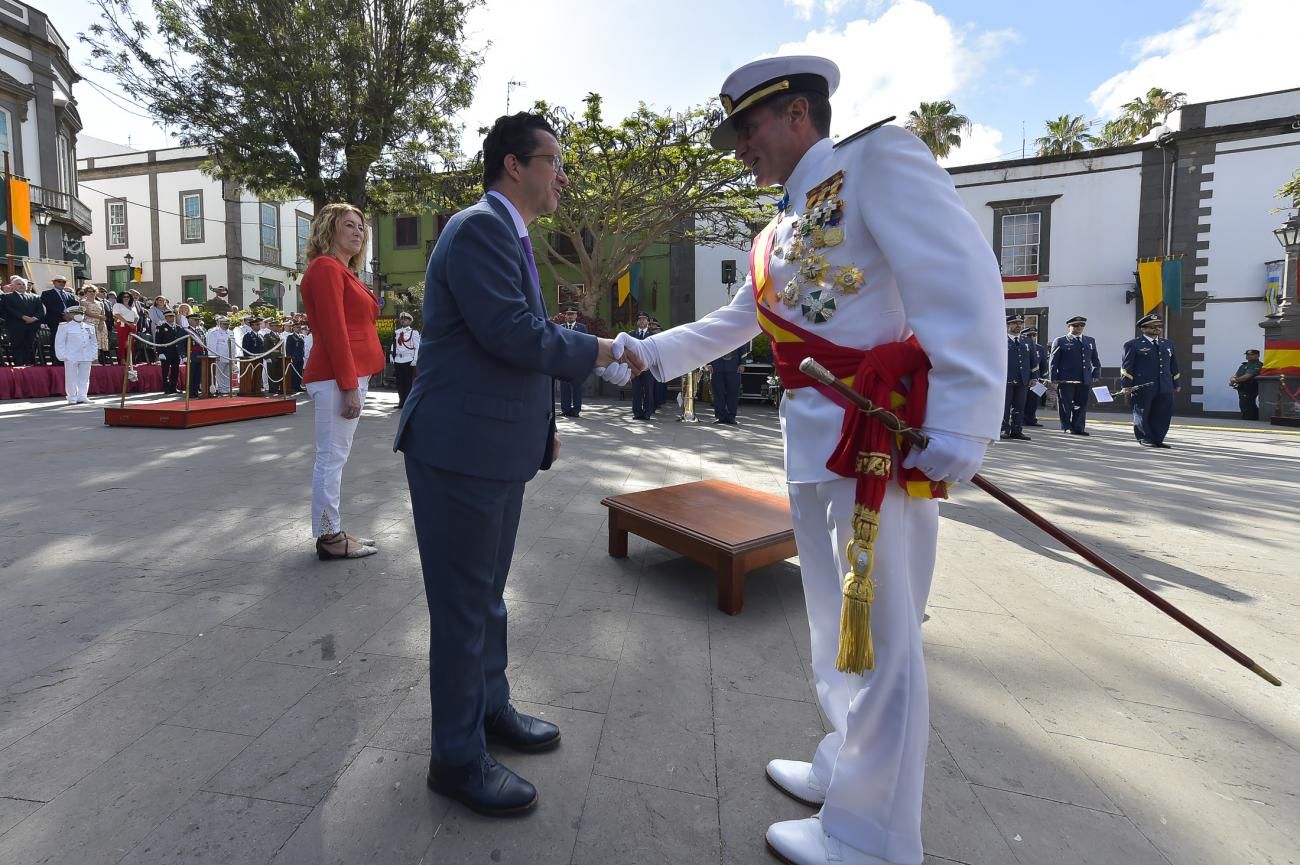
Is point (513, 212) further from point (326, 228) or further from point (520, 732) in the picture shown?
point (326, 228)

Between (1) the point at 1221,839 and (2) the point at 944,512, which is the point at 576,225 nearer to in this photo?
(2) the point at 944,512

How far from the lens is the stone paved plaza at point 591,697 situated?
1704mm

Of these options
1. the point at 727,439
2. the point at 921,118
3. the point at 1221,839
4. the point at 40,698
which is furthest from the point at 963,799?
the point at 921,118

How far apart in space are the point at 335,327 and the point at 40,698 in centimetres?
203

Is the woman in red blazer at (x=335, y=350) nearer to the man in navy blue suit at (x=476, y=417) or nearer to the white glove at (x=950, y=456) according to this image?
the man in navy blue suit at (x=476, y=417)

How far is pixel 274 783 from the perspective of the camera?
6.08 ft

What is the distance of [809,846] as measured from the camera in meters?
1.60

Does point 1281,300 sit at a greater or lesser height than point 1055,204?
lesser

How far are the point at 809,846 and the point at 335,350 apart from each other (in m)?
3.26

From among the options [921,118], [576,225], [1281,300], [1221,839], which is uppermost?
[921,118]

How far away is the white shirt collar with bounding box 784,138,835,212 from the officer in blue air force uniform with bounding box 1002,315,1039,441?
9882 millimetres

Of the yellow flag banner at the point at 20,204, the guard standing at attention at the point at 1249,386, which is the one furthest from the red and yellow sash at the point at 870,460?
the yellow flag banner at the point at 20,204

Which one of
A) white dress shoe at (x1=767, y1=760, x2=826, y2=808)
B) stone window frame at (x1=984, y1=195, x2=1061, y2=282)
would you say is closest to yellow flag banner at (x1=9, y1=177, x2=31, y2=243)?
white dress shoe at (x1=767, y1=760, x2=826, y2=808)

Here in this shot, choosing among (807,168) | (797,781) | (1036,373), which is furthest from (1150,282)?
(797,781)
